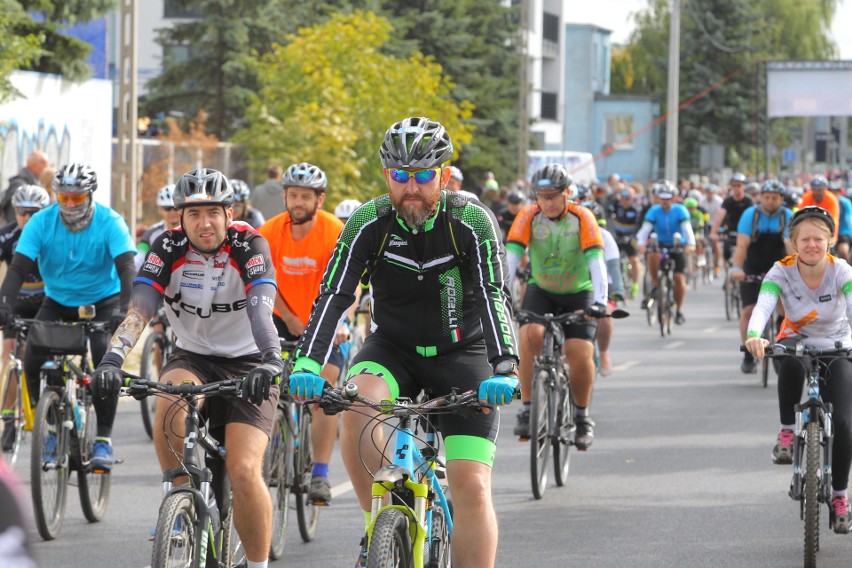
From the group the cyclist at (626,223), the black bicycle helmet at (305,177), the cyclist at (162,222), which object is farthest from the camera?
the cyclist at (626,223)

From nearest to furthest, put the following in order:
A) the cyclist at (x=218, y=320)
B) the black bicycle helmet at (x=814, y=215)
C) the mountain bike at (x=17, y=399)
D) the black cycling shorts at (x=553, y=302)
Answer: the cyclist at (x=218, y=320)
the black bicycle helmet at (x=814, y=215)
the mountain bike at (x=17, y=399)
the black cycling shorts at (x=553, y=302)

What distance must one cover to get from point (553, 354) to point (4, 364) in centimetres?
407

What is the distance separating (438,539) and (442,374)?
1.97ft

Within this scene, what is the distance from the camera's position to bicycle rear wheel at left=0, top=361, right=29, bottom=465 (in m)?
10.1

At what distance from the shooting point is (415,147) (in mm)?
5398

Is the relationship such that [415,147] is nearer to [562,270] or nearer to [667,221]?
[562,270]

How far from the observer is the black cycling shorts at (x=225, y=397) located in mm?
6223

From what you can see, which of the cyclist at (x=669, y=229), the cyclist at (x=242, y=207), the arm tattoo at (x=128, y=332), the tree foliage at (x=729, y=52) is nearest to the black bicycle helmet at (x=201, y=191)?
the arm tattoo at (x=128, y=332)

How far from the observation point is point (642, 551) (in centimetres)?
813

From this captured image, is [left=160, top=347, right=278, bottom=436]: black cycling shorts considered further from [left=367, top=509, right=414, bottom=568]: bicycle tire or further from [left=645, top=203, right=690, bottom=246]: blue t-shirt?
[left=645, top=203, right=690, bottom=246]: blue t-shirt

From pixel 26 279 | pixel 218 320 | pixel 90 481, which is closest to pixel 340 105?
pixel 26 279

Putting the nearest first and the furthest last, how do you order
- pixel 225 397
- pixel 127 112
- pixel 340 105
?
1. pixel 225 397
2. pixel 127 112
3. pixel 340 105

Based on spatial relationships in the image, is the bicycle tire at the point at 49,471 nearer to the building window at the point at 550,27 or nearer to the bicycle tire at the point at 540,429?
the bicycle tire at the point at 540,429

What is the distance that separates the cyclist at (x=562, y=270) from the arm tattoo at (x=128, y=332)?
442 centimetres
